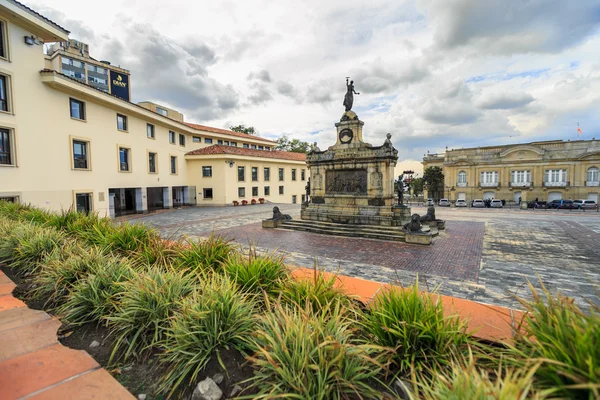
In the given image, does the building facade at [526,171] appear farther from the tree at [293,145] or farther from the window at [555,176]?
the tree at [293,145]

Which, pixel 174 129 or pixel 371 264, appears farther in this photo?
pixel 174 129

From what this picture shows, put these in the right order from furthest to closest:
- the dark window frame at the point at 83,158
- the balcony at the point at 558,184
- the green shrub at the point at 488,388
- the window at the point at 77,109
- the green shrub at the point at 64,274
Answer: the balcony at the point at 558,184
the dark window frame at the point at 83,158
the window at the point at 77,109
the green shrub at the point at 64,274
the green shrub at the point at 488,388

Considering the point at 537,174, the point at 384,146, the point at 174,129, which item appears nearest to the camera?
the point at 384,146

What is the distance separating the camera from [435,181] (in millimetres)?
45031

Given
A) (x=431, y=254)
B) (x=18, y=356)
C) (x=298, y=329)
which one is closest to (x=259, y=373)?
(x=298, y=329)

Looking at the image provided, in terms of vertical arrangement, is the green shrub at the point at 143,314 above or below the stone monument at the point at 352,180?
below

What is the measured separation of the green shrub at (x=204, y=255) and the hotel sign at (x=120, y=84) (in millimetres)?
38971

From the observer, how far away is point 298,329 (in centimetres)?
231

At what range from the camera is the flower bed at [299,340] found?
180cm

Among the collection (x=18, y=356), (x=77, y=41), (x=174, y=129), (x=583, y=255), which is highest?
(x=77, y=41)

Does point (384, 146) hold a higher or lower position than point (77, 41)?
lower

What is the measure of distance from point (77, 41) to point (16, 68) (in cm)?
5356

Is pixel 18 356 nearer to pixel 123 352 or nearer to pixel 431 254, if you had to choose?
pixel 123 352

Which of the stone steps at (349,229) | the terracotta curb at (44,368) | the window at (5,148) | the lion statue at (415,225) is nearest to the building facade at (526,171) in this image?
the stone steps at (349,229)
